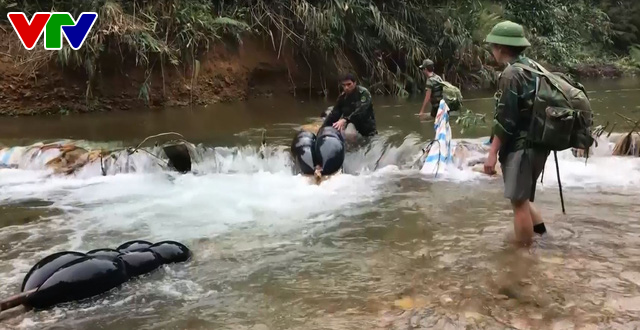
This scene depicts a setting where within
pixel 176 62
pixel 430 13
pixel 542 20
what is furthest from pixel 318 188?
pixel 542 20

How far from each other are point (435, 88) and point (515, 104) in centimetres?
748

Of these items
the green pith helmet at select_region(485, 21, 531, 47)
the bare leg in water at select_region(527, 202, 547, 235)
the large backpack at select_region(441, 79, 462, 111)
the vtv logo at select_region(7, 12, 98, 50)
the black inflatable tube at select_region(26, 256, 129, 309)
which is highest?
the vtv logo at select_region(7, 12, 98, 50)

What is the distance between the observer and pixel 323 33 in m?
15.5

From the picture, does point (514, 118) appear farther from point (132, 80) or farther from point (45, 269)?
point (132, 80)

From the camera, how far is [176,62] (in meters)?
13.4

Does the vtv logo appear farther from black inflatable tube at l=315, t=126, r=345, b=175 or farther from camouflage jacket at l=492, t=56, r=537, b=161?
camouflage jacket at l=492, t=56, r=537, b=161

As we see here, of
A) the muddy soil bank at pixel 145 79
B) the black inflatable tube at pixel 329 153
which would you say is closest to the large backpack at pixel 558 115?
the black inflatable tube at pixel 329 153

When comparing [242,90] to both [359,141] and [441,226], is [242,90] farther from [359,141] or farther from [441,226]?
[441,226]

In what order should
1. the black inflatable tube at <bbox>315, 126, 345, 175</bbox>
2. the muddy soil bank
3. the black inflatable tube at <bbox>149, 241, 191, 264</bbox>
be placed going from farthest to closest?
1. the muddy soil bank
2. the black inflatable tube at <bbox>315, 126, 345, 175</bbox>
3. the black inflatable tube at <bbox>149, 241, 191, 264</bbox>

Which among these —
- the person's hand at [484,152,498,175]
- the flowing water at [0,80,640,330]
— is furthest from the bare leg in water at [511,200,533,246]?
the person's hand at [484,152,498,175]

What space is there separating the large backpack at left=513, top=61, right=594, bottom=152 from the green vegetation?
10.2 meters

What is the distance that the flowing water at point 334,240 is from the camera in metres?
4.02

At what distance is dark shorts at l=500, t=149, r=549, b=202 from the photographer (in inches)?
183

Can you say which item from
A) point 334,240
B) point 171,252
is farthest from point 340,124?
point 171,252
